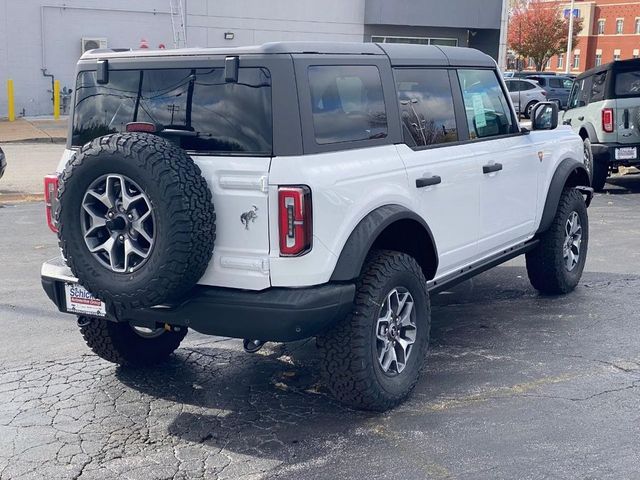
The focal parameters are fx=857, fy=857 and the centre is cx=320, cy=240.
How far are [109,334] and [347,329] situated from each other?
63.8 inches

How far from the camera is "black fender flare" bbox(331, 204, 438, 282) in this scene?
4316 millimetres

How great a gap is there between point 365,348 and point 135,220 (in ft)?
4.39

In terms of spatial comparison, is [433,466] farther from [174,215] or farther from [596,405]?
[174,215]

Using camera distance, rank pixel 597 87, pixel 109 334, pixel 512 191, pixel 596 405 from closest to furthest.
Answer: pixel 596 405 → pixel 109 334 → pixel 512 191 → pixel 597 87

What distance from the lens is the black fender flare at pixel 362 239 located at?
14.2 feet

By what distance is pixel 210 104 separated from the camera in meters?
4.40

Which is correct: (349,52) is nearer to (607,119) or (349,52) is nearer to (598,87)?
(607,119)

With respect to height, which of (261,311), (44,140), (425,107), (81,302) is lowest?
(44,140)

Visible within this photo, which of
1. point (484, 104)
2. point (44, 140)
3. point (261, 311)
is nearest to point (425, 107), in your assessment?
point (484, 104)

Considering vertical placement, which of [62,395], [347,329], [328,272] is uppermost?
[328,272]

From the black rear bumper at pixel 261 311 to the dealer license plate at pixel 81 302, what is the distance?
0.25 meters

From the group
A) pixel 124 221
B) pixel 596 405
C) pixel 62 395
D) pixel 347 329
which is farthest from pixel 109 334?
pixel 596 405

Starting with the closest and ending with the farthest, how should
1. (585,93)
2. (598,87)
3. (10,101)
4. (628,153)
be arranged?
(628,153) → (598,87) → (585,93) → (10,101)

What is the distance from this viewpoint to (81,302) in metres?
4.64
